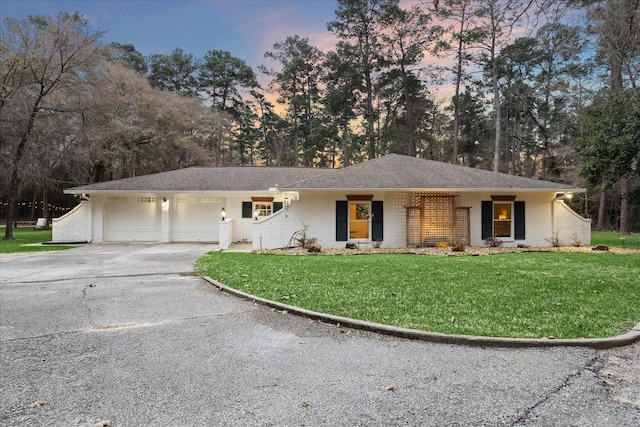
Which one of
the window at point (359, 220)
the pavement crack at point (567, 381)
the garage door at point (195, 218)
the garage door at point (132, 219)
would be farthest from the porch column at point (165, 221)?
the pavement crack at point (567, 381)

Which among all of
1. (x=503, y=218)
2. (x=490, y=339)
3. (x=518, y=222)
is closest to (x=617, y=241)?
(x=518, y=222)

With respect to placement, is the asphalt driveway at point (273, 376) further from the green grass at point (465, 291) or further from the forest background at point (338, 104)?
the forest background at point (338, 104)

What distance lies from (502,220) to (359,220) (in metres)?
5.78

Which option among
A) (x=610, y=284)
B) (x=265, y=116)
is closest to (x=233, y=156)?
(x=265, y=116)

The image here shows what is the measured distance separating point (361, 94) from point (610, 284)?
27774 mm

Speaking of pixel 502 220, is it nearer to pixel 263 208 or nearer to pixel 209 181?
pixel 263 208

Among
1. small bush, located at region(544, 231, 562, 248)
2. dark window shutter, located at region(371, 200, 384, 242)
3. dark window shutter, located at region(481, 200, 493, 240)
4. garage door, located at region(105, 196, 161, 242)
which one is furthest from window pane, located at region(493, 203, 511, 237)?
garage door, located at region(105, 196, 161, 242)

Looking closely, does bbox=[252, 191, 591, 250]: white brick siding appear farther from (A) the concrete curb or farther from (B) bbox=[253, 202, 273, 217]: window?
(A) the concrete curb

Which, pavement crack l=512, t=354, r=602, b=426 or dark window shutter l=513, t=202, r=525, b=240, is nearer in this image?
pavement crack l=512, t=354, r=602, b=426

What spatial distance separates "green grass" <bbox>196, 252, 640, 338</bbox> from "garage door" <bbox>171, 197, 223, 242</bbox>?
279 inches

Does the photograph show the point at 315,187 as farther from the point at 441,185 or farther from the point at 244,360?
the point at 244,360

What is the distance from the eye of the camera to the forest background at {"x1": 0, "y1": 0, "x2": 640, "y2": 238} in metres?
16.9

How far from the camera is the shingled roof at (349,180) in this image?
13.3m

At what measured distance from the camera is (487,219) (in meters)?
13.9
